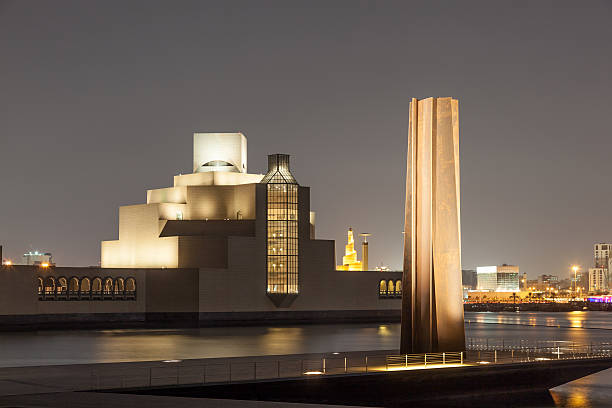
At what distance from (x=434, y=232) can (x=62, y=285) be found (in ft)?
196

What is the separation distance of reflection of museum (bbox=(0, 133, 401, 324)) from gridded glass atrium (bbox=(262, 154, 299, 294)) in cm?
10

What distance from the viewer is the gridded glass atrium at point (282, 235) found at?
90375mm

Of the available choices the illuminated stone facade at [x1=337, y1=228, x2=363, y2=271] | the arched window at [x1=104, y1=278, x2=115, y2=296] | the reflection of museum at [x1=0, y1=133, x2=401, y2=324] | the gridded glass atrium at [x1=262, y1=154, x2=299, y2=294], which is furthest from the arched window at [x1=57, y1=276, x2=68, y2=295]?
the illuminated stone facade at [x1=337, y1=228, x2=363, y2=271]

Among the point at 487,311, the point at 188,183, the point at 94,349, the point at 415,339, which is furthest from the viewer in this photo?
the point at 487,311

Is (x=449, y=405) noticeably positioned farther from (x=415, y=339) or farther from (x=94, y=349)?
(x=94, y=349)

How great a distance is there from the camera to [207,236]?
88562 mm

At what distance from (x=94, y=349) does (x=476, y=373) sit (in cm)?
2758

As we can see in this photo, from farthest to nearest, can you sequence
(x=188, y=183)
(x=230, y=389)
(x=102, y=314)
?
(x=188, y=183) → (x=102, y=314) → (x=230, y=389)

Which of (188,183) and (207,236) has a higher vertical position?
(188,183)

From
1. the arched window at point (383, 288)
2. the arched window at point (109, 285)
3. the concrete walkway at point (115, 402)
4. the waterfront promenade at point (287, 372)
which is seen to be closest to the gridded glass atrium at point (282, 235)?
the arched window at point (383, 288)

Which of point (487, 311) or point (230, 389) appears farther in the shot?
point (487, 311)

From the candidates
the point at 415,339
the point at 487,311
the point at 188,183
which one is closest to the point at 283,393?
the point at 415,339

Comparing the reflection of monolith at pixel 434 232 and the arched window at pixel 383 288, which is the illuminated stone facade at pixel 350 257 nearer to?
the arched window at pixel 383 288

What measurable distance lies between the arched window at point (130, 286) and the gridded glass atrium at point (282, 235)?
13.4 meters
